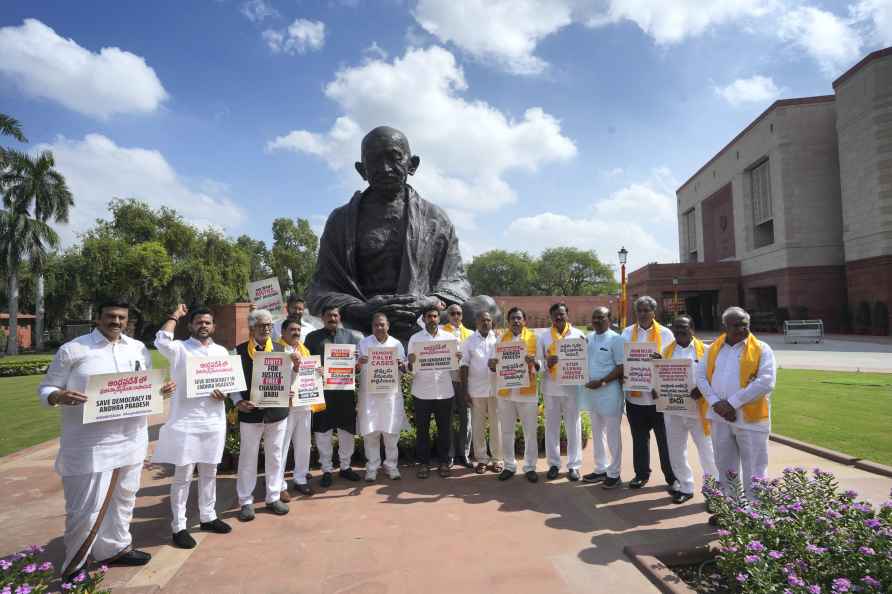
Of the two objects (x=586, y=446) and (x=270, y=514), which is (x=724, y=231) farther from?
(x=270, y=514)

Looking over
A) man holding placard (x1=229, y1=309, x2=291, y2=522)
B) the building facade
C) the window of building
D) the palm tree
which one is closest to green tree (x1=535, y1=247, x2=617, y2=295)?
the building facade

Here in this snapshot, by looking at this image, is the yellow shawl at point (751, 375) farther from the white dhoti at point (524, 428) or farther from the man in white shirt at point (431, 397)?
the man in white shirt at point (431, 397)

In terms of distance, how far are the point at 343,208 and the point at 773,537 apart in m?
6.18

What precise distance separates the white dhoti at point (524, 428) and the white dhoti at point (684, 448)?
1.25 metres

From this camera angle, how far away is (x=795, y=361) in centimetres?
1427

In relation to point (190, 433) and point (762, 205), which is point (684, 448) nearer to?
point (190, 433)

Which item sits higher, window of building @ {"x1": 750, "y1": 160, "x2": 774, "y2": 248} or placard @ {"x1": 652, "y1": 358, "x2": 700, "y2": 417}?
window of building @ {"x1": 750, "y1": 160, "x2": 774, "y2": 248}

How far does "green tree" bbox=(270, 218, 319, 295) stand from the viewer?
4616 cm

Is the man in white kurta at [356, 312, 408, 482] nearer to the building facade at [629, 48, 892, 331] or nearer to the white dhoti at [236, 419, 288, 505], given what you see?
the white dhoti at [236, 419, 288, 505]

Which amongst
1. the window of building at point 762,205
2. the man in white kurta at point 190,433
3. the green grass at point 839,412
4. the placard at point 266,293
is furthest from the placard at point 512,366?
the window of building at point 762,205

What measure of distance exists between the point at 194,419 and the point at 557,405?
3.31 m

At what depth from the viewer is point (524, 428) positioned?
16.1 feet

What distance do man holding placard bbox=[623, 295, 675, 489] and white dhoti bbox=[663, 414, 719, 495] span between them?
0.57 ft

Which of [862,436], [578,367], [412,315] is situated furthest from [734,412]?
[862,436]
